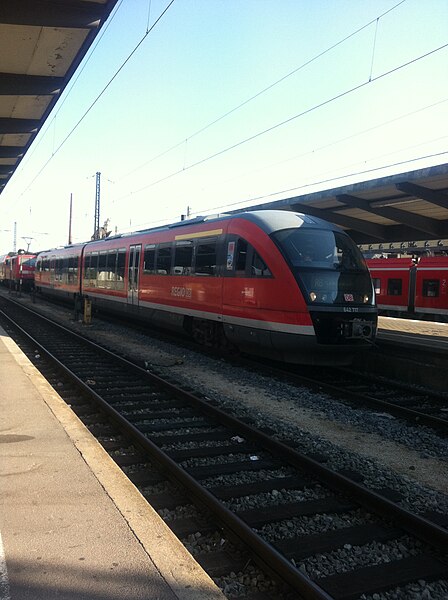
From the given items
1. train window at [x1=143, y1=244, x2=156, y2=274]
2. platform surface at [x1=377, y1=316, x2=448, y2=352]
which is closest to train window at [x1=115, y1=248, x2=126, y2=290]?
train window at [x1=143, y1=244, x2=156, y2=274]

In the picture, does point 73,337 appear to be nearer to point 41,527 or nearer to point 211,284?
point 211,284

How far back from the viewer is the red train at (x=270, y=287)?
835 cm

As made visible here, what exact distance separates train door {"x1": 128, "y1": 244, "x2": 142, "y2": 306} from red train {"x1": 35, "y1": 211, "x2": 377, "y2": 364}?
2.05 metres

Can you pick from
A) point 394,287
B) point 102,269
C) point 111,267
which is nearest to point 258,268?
point 111,267

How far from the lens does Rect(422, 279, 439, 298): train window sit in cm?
2284

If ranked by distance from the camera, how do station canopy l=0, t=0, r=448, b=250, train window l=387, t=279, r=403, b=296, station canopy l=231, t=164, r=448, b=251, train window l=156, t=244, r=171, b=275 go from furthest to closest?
train window l=387, t=279, r=403, b=296, train window l=156, t=244, r=171, b=275, station canopy l=231, t=164, r=448, b=251, station canopy l=0, t=0, r=448, b=250

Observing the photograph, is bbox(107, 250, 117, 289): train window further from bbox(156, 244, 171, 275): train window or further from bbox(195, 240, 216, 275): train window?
bbox(195, 240, 216, 275): train window

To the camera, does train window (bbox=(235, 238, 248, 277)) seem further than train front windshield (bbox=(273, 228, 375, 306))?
Yes

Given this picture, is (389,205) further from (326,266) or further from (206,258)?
(326,266)

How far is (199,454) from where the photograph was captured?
4.98 metres

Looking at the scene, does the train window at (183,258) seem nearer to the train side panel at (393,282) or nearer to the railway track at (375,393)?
the railway track at (375,393)

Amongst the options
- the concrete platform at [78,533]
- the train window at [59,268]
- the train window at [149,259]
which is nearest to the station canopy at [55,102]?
the train window at [149,259]

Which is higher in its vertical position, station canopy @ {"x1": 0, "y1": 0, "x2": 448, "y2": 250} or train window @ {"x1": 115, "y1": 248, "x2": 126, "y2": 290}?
station canopy @ {"x1": 0, "y1": 0, "x2": 448, "y2": 250}

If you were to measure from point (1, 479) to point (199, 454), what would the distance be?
1884 mm
